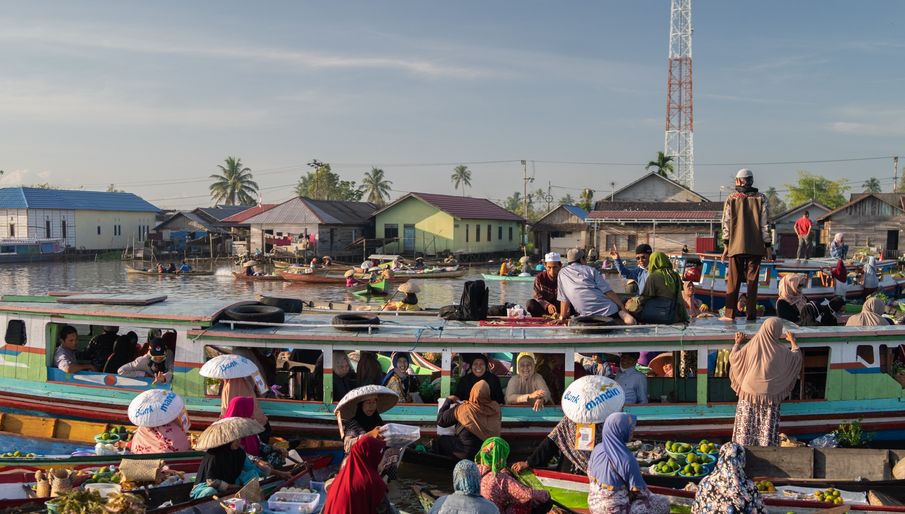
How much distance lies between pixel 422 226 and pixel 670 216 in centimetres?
1560

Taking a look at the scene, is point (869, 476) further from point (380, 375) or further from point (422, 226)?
point (422, 226)

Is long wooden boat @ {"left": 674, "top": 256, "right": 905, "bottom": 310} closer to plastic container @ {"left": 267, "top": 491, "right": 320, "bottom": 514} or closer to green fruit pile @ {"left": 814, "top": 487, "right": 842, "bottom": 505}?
green fruit pile @ {"left": 814, "top": 487, "right": 842, "bottom": 505}

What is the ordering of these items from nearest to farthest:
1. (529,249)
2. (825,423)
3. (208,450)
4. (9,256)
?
(208,450) → (825,423) → (9,256) → (529,249)

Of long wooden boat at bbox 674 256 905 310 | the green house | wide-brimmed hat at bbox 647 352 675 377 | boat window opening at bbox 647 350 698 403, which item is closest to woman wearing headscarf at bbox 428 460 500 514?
boat window opening at bbox 647 350 698 403

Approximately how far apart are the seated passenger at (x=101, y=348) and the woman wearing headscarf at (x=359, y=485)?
259 inches

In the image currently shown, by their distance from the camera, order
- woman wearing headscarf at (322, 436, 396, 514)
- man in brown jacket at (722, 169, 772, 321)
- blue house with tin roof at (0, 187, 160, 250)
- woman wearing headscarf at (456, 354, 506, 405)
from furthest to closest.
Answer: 1. blue house with tin roof at (0, 187, 160, 250)
2. man in brown jacket at (722, 169, 772, 321)
3. woman wearing headscarf at (456, 354, 506, 405)
4. woman wearing headscarf at (322, 436, 396, 514)

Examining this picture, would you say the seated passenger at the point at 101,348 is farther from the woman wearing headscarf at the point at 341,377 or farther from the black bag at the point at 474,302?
the black bag at the point at 474,302

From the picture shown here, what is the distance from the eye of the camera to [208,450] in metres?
6.50

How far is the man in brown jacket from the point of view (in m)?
9.16

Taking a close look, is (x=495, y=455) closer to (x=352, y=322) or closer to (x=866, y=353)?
(x=352, y=322)

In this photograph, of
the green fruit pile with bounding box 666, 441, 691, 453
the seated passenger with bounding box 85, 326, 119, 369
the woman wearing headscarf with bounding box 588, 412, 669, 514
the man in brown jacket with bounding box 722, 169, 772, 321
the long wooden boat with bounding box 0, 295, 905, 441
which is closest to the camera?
the woman wearing headscarf with bounding box 588, 412, 669, 514

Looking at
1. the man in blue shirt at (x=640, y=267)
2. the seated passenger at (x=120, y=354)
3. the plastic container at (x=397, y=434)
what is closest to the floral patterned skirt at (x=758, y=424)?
the man in blue shirt at (x=640, y=267)

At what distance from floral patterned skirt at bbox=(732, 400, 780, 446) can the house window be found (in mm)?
41833

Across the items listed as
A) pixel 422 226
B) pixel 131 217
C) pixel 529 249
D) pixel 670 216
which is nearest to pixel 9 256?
pixel 131 217
